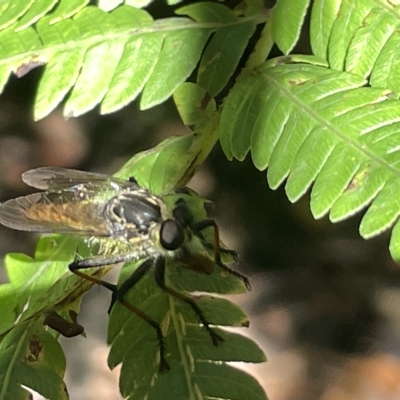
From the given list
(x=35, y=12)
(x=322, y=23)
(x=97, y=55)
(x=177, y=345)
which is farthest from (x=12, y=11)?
(x=177, y=345)

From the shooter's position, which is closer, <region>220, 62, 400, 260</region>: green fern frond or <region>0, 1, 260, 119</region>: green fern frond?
<region>220, 62, 400, 260</region>: green fern frond

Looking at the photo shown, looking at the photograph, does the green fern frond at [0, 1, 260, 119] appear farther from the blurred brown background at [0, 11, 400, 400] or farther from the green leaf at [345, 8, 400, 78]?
the blurred brown background at [0, 11, 400, 400]

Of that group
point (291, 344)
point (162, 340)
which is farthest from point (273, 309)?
point (162, 340)

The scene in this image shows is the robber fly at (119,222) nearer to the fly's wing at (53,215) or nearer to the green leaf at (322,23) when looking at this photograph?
the fly's wing at (53,215)

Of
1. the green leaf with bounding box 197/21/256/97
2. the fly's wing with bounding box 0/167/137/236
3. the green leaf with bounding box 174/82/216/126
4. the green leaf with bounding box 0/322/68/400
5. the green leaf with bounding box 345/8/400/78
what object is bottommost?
the green leaf with bounding box 0/322/68/400

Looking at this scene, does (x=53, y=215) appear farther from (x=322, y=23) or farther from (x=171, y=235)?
(x=322, y=23)

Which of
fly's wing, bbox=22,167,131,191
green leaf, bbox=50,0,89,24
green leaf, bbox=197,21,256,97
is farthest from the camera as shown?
fly's wing, bbox=22,167,131,191

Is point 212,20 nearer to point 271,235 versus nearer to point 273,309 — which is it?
point 271,235

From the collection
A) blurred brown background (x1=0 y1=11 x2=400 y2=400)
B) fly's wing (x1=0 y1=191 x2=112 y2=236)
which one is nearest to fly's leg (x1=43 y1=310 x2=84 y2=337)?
fly's wing (x1=0 y1=191 x2=112 y2=236)
